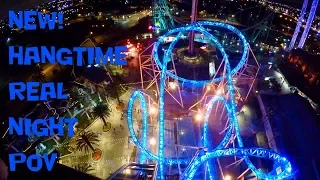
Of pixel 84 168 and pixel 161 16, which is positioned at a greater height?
pixel 161 16

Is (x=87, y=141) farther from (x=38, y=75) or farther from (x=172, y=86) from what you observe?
(x=38, y=75)

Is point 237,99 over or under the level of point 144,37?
under

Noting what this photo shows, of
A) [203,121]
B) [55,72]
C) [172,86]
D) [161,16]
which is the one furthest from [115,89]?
[161,16]

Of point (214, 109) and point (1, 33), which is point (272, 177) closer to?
point (214, 109)

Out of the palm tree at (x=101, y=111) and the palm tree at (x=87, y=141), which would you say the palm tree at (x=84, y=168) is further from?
the palm tree at (x=101, y=111)

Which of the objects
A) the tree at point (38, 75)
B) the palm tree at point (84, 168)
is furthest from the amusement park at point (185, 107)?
the palm tree at point (84, 168)

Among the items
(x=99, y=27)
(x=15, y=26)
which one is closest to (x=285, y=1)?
(x=99, y=27)

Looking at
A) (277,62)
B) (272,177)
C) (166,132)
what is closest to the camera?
(272,177)
